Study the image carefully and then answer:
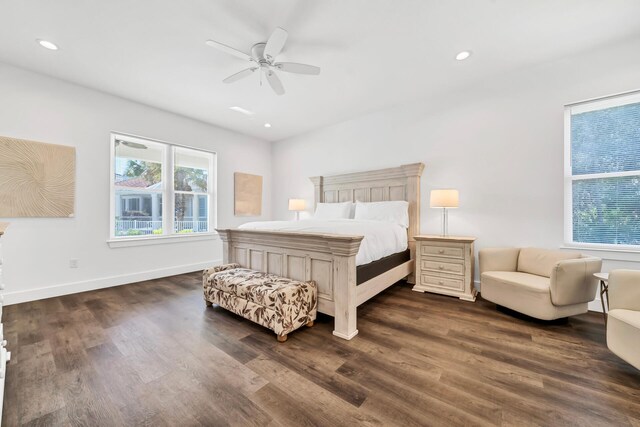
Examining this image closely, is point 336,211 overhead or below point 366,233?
overhead

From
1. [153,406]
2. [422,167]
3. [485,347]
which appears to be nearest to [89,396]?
[153,406]

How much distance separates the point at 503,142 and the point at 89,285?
580 centimetres

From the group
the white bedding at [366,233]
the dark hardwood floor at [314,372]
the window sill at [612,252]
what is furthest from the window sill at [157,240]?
the window sill at [612,252]

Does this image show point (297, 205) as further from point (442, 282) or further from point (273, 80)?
point (442, 282)

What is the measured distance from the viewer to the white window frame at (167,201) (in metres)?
3.61

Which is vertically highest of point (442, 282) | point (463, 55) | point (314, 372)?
point (463, 55)

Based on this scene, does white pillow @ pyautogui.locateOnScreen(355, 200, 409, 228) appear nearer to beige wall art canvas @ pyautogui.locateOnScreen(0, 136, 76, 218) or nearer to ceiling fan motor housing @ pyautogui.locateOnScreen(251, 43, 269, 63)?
ceiling fan motor housing @ pyautogui.locateOnScreen(251, 43, 269, 63)

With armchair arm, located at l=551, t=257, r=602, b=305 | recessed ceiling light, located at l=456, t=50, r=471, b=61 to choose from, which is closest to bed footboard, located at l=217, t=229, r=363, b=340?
armchair arm, located at l=551, t=257, r=602, b=305

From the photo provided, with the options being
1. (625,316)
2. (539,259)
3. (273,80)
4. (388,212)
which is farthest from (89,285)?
(539,259)

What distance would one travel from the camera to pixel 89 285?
11.0 ft

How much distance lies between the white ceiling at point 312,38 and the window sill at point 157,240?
2.12 m

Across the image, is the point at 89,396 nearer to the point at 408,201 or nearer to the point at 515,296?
the point at 515,296

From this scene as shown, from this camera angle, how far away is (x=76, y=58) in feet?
8.90

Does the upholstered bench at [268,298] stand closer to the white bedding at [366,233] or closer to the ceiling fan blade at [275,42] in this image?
the white bedding at [366,233]
